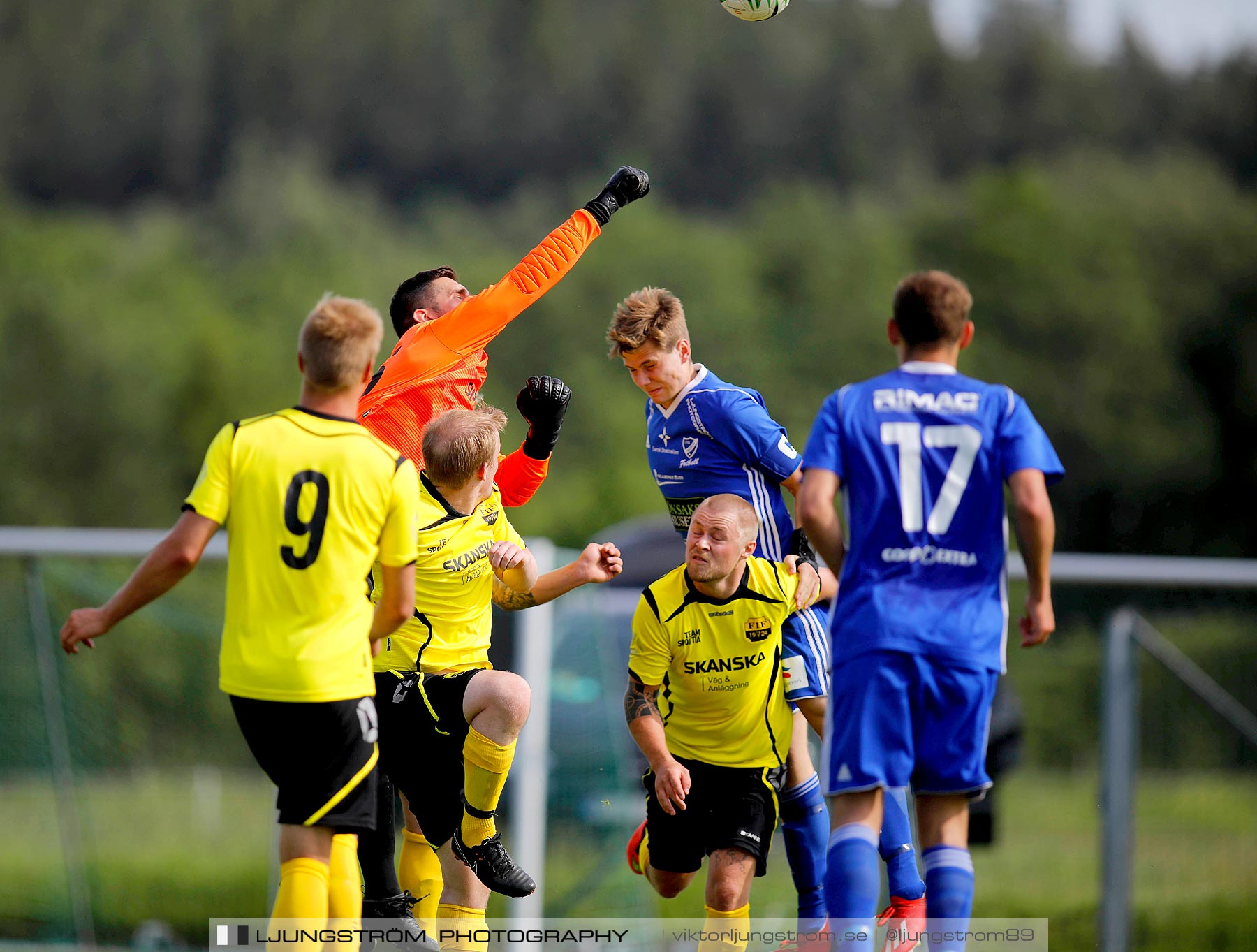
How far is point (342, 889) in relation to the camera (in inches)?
164

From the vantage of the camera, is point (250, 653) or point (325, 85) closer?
point (250, 653)

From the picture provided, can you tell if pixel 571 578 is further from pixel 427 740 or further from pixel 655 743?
pixel 427 740

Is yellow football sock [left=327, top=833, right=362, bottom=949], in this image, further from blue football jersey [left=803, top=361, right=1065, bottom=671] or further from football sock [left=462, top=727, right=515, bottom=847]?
blue football jersey [left=803, top=361, right=1065, bottom=671]

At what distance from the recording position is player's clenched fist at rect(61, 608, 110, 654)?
410cm

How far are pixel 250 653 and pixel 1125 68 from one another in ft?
193

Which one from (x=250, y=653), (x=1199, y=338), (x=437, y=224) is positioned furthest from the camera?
(x=437, y=224)

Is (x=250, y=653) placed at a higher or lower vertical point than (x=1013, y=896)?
higher

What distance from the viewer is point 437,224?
51469mm

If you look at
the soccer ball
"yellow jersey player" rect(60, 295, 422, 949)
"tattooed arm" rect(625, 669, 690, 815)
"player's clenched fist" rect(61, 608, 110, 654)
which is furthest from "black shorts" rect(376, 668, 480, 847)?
the soccer ball

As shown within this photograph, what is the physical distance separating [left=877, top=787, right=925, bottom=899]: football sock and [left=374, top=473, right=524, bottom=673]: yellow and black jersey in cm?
160

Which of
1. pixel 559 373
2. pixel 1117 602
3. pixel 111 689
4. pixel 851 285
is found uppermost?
pixel 851 285

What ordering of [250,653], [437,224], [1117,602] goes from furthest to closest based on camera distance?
[437,224] → [1117,602] → [250,653]

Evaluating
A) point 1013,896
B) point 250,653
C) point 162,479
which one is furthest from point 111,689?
point 162,479

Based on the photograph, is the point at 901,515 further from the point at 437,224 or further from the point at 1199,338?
the point at 437,224
